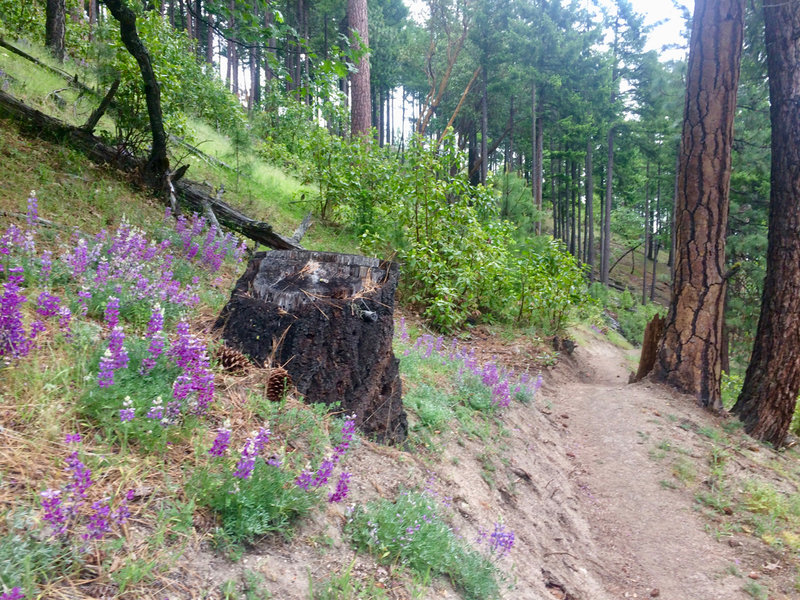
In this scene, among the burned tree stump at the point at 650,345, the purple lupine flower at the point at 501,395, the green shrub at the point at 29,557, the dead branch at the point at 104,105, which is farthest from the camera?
the burned tree stump at the point at 650,345

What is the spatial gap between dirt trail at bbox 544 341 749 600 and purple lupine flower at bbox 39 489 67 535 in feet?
11.6

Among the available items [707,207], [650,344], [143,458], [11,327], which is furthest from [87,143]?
[650,344]

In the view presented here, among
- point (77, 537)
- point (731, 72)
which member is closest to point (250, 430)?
point (77, 537)

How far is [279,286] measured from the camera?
10.9 ft

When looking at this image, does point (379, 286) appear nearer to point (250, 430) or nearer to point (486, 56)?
point (250, 430)

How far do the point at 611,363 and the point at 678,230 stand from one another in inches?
214

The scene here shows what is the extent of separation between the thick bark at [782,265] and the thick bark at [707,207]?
1.59 feet

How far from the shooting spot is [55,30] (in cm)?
1262

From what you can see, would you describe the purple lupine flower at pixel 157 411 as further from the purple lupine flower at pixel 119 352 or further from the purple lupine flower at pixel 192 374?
the purple lupine flower at pixel 119 352

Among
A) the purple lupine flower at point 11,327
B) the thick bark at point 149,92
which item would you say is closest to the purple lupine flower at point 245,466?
the purple lupine flower at point 11,327

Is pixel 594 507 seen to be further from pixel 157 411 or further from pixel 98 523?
pixel 98 523

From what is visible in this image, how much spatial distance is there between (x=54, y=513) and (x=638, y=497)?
199 inches

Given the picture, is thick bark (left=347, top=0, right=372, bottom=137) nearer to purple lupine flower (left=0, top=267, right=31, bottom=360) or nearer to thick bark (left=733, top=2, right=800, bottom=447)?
thick bark (left=733, top=2, right=800, bottom=447)

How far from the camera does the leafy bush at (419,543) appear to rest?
7.50 feet
